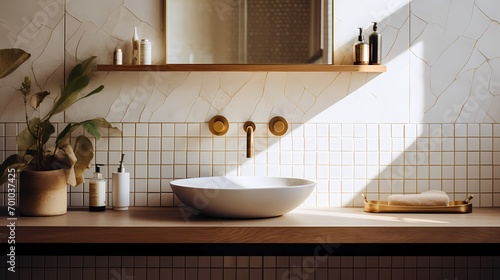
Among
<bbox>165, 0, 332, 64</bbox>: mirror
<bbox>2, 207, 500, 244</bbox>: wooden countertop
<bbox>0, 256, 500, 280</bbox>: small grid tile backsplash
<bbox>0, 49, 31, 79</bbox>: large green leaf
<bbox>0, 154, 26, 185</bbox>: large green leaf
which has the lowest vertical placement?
<bbox>0, 256, 500, 280</bbox>: small grid tile backsplash

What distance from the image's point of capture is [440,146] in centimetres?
254

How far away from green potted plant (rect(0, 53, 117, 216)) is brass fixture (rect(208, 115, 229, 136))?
0.51 meters

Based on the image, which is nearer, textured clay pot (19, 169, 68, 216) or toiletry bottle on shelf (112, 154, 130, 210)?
textured clay pot (19, 169, 68, 216)

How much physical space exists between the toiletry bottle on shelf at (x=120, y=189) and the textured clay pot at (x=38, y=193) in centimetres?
26

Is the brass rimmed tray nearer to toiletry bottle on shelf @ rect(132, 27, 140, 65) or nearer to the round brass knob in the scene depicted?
the round brass knob

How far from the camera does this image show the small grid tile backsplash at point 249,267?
250cm

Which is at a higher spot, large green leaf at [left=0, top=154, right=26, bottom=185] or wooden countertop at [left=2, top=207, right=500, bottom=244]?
large green leaf at [left=0, top=154, right=26, bottom=185]

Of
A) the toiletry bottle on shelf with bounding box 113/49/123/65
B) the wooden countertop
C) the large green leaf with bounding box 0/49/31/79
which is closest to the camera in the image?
the wooden countertop

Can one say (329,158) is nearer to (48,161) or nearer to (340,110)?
(340,110)

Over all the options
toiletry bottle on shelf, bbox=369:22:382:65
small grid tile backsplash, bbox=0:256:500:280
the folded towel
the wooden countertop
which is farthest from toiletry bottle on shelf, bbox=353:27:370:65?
small grid tile backsplash, bbox=0:256:500:280

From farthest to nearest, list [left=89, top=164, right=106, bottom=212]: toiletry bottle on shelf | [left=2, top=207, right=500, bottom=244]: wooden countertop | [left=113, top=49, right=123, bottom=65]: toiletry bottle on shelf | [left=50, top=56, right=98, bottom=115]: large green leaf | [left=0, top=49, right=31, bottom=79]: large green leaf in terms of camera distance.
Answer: [left=113, top=49, right=123, bottom=65]: toiletry bottle on shelf < [left=89, top=164, right=106, bottom=212]: toiletry bottle on shelf < [left=50, top=56, right=98, bottom=115]: large green leaf < [left=0, top=49, right=31, bottom=79]: large green leaf < [left=2, top=207, right=500, bottom=244]: wooden countertop

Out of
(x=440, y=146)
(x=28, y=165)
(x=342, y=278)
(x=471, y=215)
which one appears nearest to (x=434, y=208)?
(x=471, y=215)

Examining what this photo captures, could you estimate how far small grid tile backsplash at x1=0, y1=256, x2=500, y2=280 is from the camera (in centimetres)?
250

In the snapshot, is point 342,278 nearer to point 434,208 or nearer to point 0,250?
point 434,208
